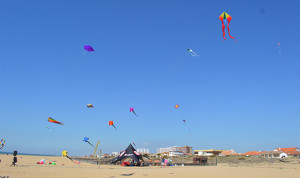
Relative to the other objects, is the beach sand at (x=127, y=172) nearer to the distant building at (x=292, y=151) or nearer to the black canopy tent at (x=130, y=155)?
the black canopy tent at (x=130, y=155)

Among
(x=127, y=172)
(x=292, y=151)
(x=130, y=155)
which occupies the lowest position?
(x=292, y=151)

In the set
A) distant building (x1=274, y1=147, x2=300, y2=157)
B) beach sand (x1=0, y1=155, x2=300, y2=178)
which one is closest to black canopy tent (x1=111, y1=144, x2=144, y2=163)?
beach sand (x1=0, y1=155, x2=300, y2=178)

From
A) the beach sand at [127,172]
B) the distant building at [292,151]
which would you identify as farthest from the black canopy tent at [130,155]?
the distant building at [292,151]

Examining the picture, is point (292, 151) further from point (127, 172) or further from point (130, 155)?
point (127, 172)

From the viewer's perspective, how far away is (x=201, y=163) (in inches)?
1262

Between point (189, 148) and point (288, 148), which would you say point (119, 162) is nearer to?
point (288, 148)

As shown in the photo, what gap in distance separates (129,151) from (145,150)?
88925mm

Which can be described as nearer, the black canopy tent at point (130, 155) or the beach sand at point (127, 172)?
the beach sand at point (127, 172)

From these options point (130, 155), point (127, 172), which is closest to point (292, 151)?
point (130, 155)

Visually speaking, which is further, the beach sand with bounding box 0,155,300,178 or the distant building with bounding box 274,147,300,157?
the distant building with bounding box 274,147,300,157

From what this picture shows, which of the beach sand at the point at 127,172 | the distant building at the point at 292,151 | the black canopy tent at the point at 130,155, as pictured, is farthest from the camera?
the distant building at the point at 292,151

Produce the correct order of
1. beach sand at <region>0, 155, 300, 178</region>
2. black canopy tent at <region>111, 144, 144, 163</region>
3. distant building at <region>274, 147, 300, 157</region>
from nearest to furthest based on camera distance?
1. beach sand at <region>0, 155, 300, 178</region>
2. black canopy tent at <region>111, 144, 144, 163</region>
3. distant building at <region>274, 147, 300, 157</region>

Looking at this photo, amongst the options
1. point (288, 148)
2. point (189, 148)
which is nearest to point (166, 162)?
point (288, 148)

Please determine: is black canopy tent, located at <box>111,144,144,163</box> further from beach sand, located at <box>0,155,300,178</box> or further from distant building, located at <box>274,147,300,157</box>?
distant building, located at <box>274,147,300,157</box>
